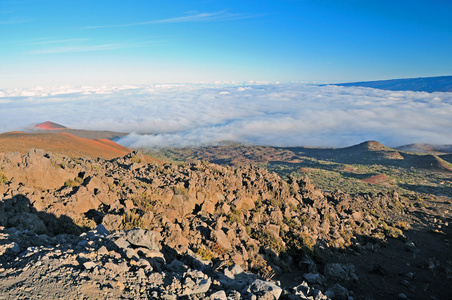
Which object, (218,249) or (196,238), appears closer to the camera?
(218,249)

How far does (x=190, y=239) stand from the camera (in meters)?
8.23

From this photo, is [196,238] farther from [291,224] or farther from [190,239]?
[291,224]

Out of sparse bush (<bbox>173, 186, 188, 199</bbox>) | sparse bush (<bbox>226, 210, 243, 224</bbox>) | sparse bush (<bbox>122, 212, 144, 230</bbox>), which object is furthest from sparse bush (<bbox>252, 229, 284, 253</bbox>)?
sparse bush (<bbox>122, 212, 144, 230</bbox>)

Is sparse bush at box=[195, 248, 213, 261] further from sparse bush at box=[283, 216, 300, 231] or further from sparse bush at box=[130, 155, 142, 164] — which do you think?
sparse bush at box=[130, 155, 142, 164]

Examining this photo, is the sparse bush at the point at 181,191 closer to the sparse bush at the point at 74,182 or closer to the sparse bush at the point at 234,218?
the sparse bush at the point at 234,218

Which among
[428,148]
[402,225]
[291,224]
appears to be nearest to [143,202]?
[291,224]

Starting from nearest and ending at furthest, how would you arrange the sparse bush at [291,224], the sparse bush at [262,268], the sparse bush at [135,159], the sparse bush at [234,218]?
the sparse bush at [262,268], the sparse bush at [234,218], the sparse bush at [291,224], the sparse bush at [135,159]

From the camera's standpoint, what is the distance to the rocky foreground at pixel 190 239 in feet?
14.1

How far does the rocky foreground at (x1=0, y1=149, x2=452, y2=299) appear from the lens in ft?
14.1

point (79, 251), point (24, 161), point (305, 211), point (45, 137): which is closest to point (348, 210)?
point (305, 211)

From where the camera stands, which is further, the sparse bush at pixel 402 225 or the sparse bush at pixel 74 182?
the sparse bush at pixel 402 225

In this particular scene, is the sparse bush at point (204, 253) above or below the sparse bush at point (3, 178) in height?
below

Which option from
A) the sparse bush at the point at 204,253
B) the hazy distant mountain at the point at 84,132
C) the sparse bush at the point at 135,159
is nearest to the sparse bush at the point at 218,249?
the sparse bush at the point at 204,253

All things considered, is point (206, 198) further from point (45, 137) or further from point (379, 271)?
point (45, 137)
